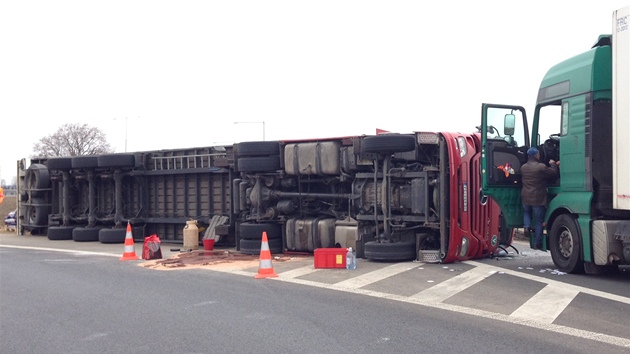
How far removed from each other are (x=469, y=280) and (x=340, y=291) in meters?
2.13

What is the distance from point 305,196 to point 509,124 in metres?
4.76

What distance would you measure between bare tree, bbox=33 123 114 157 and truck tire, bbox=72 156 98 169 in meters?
Result: 49.3

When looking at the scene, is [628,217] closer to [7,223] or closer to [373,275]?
[373,275]

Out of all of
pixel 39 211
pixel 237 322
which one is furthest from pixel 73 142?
pixel 237 322

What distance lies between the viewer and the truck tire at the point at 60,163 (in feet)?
65.8

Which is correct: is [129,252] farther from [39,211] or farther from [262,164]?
[39,211]

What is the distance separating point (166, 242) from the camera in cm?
1884

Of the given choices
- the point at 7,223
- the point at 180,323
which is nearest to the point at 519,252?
the point at 180,323

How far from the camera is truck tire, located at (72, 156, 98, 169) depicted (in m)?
19.2

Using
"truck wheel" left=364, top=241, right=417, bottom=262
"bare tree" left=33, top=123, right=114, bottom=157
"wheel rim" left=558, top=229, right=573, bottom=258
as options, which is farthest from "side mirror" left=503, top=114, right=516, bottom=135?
"bare tree" left=33, top=123, right=114, bottom=157

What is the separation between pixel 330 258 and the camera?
11.9 metres

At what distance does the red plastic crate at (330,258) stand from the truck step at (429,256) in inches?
60.4

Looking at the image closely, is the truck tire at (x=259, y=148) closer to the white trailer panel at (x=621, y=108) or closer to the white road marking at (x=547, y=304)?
the white road marking at (x=547, y=304)

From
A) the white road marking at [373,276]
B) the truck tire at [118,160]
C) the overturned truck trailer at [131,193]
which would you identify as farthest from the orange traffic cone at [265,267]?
the truck tire at [118,160]
